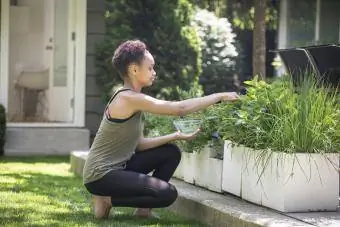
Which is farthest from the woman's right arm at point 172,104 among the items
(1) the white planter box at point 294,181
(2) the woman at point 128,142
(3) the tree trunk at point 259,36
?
(3) the tree trunk at point 259,36

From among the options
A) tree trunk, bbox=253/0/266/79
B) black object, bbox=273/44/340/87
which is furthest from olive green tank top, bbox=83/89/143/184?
tree trunk, bbox=253/0/266/79

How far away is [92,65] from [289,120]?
6.09 m

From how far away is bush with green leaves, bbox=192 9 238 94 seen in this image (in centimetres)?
1137

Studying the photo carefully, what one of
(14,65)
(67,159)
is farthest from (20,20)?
(67,159)

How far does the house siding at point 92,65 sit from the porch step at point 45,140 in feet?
1.98

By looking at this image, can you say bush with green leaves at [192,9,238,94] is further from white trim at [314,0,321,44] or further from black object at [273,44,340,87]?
black object at [273,44,340,87]

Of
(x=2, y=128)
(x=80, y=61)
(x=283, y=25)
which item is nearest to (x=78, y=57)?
(x=80, y=61)

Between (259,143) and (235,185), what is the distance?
0.50m

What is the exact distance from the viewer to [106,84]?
9.63 m

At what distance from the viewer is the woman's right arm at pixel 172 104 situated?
172 inches

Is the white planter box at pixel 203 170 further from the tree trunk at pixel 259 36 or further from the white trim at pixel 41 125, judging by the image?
the white trim at pixel 41 125

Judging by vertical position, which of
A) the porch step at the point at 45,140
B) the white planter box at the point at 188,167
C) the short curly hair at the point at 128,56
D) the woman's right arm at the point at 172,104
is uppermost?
the short curly hair at the point at 128,56

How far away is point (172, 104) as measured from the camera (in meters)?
4.40

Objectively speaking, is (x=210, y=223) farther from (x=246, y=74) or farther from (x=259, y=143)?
(x=246, y=74)
